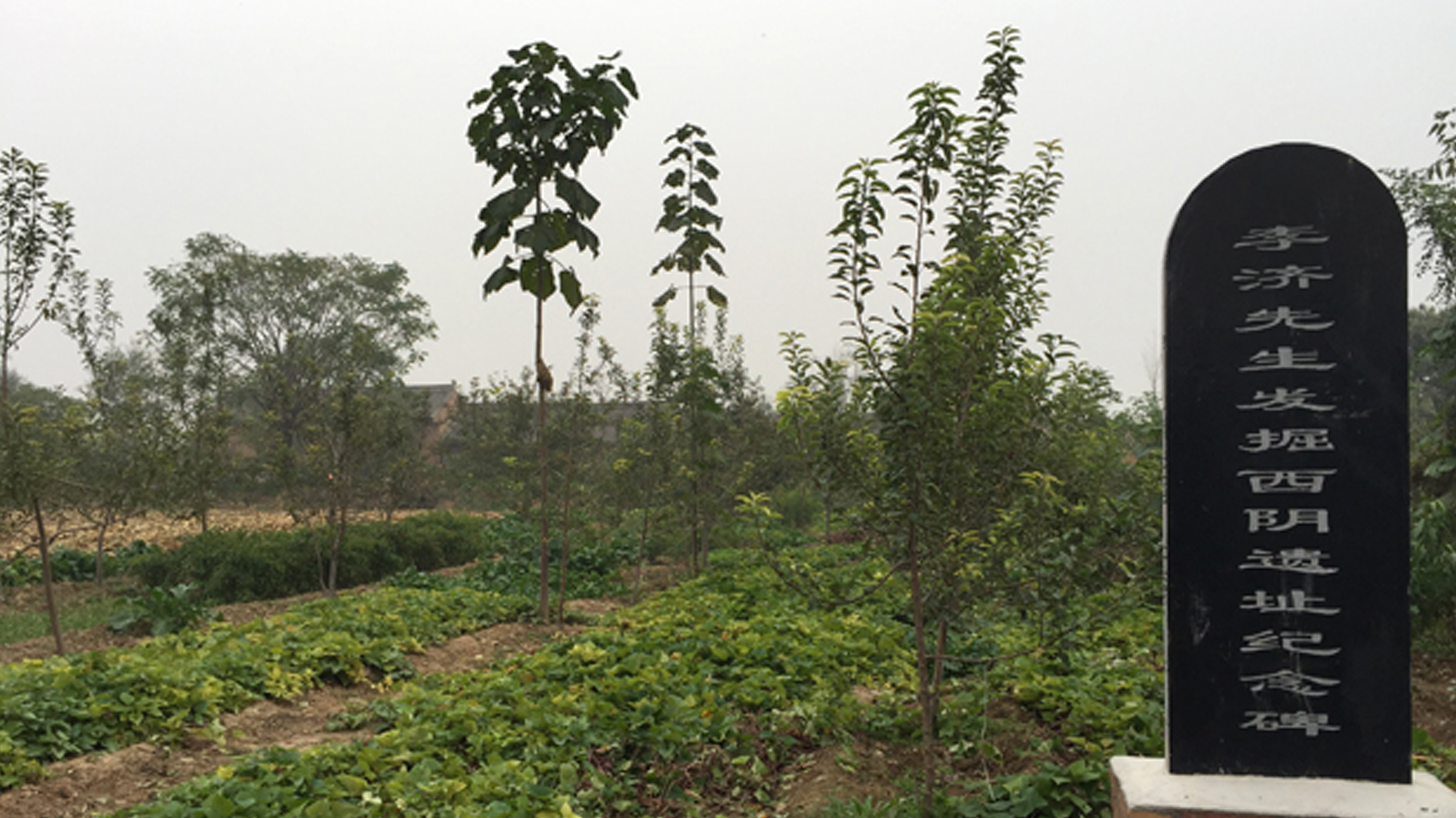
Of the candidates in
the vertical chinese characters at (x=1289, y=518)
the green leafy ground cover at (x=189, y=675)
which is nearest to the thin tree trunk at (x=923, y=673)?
the vertical chinese characters at (x=1289, y=518)

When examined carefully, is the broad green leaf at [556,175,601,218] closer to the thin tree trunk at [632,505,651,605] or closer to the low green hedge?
the thin tree trunk at [632,505,651,605]

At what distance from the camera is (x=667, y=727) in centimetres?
570

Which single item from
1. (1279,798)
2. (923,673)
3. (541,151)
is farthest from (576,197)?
(1279,798)

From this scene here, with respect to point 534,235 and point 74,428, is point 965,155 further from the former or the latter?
point 74,428

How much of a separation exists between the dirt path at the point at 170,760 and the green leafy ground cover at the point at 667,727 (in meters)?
0.42

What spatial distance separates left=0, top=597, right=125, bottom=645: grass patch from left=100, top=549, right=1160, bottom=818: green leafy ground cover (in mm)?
7057

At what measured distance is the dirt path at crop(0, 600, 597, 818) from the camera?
192 inches

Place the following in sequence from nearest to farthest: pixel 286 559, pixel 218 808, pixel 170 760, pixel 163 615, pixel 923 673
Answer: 1. pixel 218 808
2. pixel 923 673
3. pixel 170 760
4. pixel 163 615
5. pixel 286 559

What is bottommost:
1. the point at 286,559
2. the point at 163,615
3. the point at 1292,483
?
the point at 163,615

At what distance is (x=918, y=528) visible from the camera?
4496 millimetres

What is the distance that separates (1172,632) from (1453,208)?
8.91 metres

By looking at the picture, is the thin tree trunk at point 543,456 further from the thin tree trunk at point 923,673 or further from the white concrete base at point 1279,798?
the white concrete base at point 1279,798

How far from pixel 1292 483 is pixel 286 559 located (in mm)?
14938

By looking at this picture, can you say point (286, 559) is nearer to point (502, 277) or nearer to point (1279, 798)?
point (502, 277)
